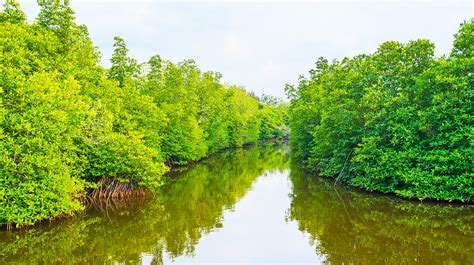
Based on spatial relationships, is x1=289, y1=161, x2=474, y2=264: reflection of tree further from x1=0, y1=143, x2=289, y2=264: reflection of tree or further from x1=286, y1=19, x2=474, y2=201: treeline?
x1=0, y1=143, x2=289, y2=264: reflection of tree

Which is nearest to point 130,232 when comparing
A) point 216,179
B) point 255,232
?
Result: point 255,232

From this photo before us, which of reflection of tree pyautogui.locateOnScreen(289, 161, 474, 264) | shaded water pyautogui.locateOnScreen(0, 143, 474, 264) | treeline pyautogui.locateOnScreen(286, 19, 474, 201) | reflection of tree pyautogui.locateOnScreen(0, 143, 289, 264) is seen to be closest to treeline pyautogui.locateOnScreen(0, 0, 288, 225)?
reflection of tree pyautogui.locateOnScreen(0, 143, 289, 264)

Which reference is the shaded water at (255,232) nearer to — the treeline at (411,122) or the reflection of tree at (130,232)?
the reflection of tree at (130,232)

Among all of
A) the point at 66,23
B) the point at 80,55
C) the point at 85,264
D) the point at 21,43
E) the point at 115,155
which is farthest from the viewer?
the point at 80,55

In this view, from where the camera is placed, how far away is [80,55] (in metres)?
24.2

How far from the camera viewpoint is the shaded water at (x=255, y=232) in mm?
13164

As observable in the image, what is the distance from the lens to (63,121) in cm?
1695

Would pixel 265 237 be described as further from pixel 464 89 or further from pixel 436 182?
pixel 464 89

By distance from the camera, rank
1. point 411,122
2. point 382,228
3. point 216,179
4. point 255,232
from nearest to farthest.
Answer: point 382,228 < point 255,232 < point 411,122 < point 216,179

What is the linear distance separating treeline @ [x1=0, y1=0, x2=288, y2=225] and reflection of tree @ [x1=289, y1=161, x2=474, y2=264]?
36.6ft

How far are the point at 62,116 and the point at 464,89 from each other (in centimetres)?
2115

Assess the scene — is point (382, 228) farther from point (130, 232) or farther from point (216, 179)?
point (216, 179)

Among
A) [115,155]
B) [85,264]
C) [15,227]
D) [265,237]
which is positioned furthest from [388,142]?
[15,227]

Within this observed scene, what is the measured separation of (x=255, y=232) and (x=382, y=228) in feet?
19.8
